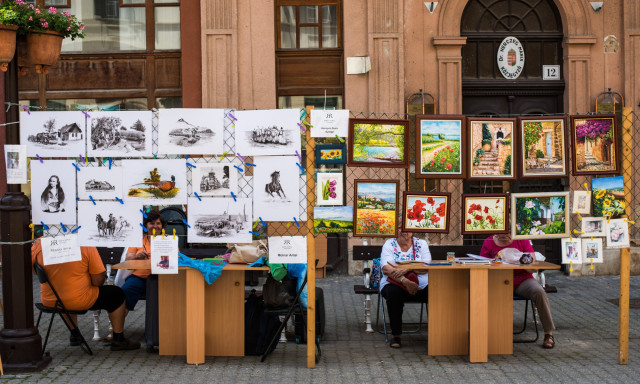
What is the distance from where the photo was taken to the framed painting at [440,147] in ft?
25.3

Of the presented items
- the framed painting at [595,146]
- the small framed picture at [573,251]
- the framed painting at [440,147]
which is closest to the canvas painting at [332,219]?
the framed painting at [440,147]

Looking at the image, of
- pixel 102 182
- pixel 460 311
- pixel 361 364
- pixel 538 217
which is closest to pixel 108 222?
pixel 102 182

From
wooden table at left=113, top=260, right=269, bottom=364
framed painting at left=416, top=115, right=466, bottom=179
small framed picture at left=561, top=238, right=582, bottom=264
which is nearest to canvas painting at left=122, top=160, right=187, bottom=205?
wooden table at left=113, top=260, right=269, bottom=364

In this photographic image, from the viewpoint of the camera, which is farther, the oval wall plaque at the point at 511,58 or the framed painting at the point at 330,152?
the oval wall plaque at the point at 511,58

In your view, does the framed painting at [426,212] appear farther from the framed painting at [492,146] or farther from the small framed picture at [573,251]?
the small framed picture at [573,251]

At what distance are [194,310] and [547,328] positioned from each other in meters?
3.51

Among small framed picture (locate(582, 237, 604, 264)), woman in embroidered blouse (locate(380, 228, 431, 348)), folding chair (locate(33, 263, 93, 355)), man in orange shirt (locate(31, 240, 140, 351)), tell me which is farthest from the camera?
woman in embroidered blouse (locate(380, 228, 431, 348))

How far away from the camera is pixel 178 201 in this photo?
25.1ft

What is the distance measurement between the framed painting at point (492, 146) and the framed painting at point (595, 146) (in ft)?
1.89

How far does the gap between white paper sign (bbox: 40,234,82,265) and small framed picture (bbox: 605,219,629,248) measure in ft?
15.8

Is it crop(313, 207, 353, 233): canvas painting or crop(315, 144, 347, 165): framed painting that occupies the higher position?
crop(315, 144, 347, 165): framed painting

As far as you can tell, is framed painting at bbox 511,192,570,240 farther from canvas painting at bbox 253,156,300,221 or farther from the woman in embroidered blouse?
canvas painting at bbox 253,156,300,221

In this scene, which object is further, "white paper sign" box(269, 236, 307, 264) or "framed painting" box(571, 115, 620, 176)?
"framed painting" box(571, 115, 620, 176)

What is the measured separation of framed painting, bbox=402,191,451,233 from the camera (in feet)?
25.6
